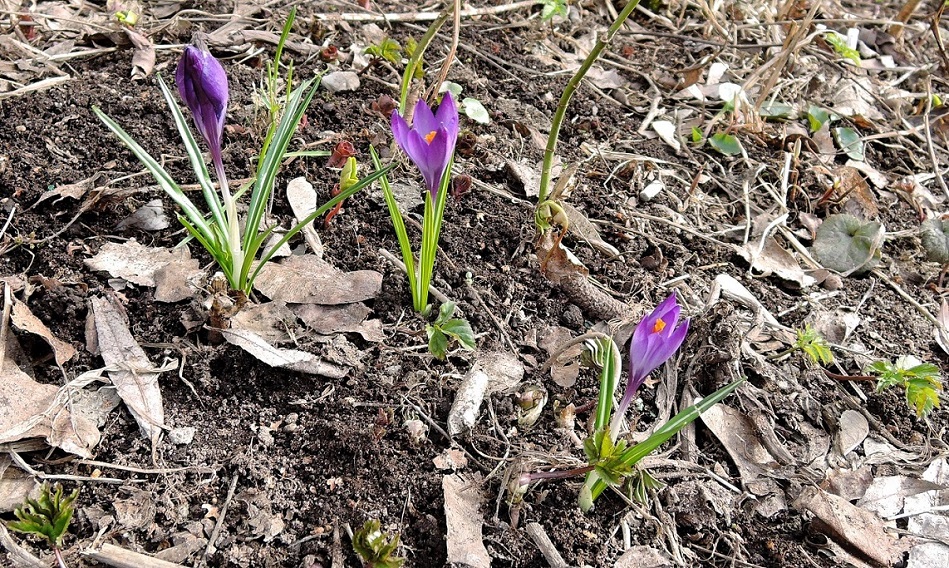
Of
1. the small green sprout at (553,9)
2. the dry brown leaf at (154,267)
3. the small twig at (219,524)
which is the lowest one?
the small twig at (219,524)

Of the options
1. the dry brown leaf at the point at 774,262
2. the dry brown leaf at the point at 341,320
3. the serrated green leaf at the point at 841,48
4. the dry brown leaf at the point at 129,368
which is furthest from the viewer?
the serrated green leaf at the point at 841,48

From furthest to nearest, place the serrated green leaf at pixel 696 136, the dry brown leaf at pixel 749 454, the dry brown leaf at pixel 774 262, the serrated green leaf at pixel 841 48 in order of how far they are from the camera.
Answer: the serrated green leaf at pixel 841 48 < the serrated green leaf at pixel 696 136 < the dry brown leaf at pixel 774 262 < the dry brown leaf at pixel 749 454

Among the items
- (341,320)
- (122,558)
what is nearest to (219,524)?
(122,558)

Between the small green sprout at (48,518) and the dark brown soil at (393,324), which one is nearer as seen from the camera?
the small green sprout at (48,518)

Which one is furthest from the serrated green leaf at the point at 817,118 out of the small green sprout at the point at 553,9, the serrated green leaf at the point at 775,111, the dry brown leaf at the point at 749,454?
the dry brown leaf at the point at 749,454

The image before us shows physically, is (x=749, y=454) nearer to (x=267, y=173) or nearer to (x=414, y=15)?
(x=267, y=173)

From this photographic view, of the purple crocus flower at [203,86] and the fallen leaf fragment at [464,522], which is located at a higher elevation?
the purple crocus flower at [203,86]

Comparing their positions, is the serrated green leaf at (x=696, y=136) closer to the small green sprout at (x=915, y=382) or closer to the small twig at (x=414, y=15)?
the small twig at (x=414, y=15)

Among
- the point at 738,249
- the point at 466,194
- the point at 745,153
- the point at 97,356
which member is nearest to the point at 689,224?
the point at 738,249
